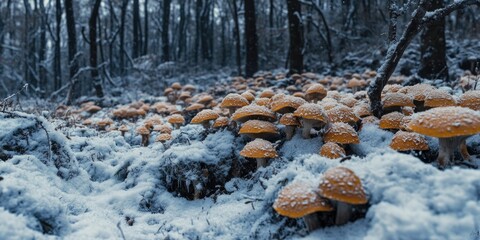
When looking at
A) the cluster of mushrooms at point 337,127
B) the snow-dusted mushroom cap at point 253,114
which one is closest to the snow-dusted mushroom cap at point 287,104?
the cluster of mushrooms at point 337,127

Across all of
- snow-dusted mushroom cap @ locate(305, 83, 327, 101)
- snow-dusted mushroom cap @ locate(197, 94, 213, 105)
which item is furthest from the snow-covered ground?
snow-dusted mushroom cap @ locate(197, 94, 213, 105)

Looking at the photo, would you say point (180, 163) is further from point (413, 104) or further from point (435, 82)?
point (435, 82)

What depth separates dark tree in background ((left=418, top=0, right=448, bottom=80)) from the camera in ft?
26.9

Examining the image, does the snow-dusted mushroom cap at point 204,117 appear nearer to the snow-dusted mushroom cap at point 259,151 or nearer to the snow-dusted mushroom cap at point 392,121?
the snow-dusted mushroom cap at point 259,151

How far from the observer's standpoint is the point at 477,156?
3559mm

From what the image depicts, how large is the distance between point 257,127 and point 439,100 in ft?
6.56

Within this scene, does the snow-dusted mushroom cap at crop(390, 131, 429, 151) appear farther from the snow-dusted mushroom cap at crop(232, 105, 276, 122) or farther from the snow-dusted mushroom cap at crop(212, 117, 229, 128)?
the snow-dusted mushroom cap at crop(212, 117, 229, 128)

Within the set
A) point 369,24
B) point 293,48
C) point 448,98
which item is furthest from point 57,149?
point 369,24

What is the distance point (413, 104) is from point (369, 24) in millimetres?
17830

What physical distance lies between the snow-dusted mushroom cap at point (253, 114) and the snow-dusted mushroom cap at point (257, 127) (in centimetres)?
14

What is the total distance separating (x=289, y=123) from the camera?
4367 mm

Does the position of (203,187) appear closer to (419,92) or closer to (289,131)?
(289,131)

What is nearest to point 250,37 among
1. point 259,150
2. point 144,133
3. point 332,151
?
point 144,133

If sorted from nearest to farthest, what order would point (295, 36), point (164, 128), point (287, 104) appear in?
point (287, 104) < point (164, 128) < point (295, 36)
